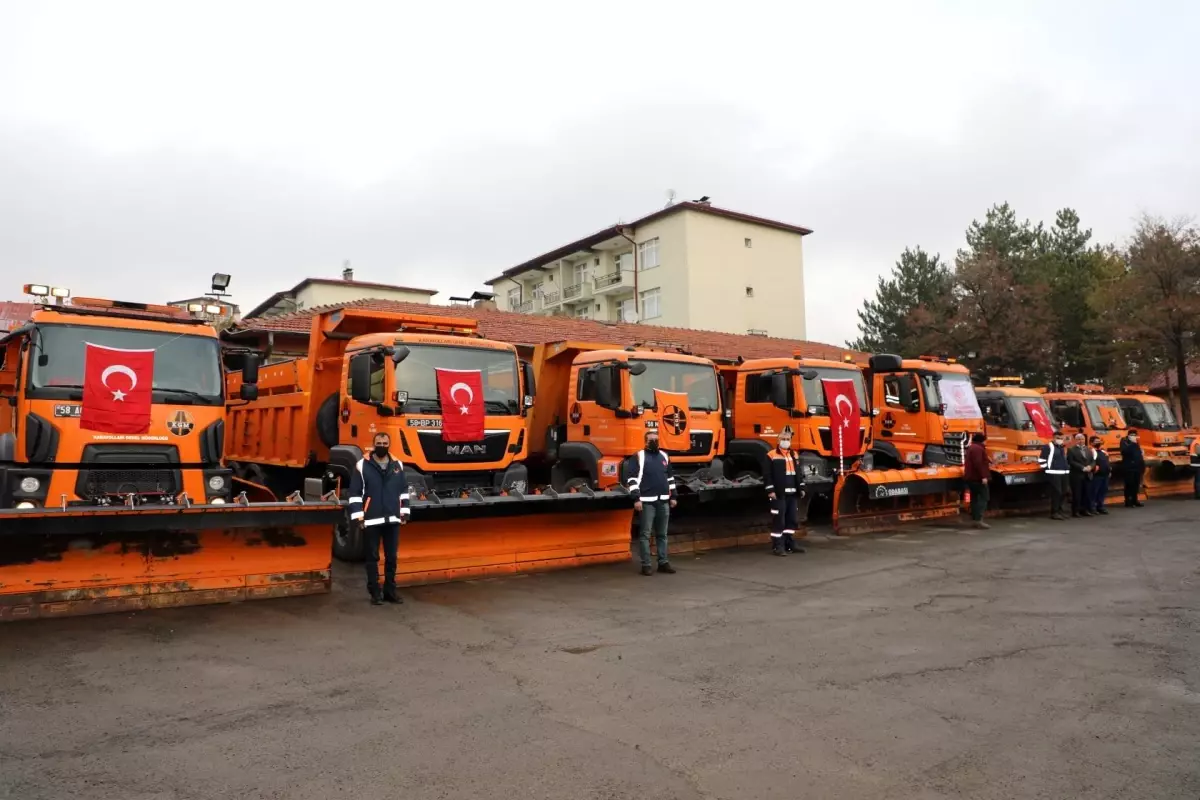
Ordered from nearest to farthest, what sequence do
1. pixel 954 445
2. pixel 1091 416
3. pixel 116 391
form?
pixel 116 391
pixel 954 445
pixel 1091 416

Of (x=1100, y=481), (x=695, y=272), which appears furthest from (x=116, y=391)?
(x=695, y=272)

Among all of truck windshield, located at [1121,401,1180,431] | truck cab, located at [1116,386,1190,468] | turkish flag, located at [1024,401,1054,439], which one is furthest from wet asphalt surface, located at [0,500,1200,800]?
truck windshield, located at [1121,401,1180,431]

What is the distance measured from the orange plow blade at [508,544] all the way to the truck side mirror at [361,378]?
1.82m

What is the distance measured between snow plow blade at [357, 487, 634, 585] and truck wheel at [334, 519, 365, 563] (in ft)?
4.70

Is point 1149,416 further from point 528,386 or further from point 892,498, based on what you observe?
point 528,386

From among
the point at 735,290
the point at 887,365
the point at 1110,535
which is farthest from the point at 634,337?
the point at 735,290

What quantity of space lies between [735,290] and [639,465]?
112ft

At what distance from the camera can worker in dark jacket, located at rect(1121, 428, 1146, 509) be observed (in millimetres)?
17609

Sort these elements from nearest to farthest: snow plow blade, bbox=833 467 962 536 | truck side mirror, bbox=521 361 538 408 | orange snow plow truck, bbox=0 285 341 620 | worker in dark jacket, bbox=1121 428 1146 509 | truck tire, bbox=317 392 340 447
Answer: orange snow plow truck, bbox=0 285 341 620
truck side mirror, bbox=521 361 538 408
truck tire, bbox=317 392 340 447
snow plow blade, bbox=833 467 962 536
worker in dark jacket, bbox=1121 428 1146 509

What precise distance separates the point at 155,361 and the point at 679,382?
259 inches

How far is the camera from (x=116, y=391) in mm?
8336

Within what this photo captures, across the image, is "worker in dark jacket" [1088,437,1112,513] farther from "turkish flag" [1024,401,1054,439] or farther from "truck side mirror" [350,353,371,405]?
"truck side mirror" [350,353,371,405]

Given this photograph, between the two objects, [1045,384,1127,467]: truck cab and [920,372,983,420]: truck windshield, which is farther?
[1045,384,1127,467]: truck cab

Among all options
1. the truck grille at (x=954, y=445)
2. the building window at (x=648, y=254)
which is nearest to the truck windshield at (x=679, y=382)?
the truck grille at (x=954, y=445)
